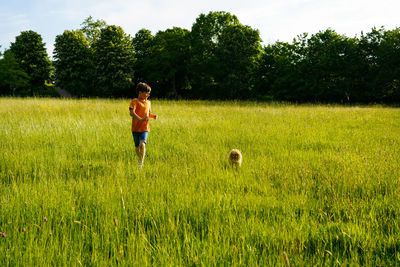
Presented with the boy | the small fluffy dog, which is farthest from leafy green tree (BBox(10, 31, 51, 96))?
the small fluffy dog

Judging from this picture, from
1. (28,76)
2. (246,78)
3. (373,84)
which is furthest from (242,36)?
(28,76)

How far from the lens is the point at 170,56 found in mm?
38781

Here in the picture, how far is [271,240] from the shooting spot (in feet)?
6.83

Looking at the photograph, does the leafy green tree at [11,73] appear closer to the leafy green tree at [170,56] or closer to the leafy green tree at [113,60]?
the leafy green tree at [113,60]

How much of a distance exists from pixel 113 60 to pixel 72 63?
29.7 ft

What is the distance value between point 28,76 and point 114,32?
18.5 meters

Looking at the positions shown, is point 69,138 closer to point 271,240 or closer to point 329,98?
point 271,240

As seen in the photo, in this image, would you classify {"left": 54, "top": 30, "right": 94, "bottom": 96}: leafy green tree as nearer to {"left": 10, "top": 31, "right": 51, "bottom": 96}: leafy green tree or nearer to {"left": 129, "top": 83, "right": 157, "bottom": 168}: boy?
{"left": 10, "top": 31, "right": 51, "bottom": 96}: leafy green tree

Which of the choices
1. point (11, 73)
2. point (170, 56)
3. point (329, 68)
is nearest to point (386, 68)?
point (329, 68)

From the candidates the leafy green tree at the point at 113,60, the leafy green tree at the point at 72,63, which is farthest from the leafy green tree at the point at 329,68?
the leafy green tree at the point at 72,63

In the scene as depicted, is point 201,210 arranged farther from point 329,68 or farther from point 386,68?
point 386,68

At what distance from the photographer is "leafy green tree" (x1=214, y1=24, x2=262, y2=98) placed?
34.0m

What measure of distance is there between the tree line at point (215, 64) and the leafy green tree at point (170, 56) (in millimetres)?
163

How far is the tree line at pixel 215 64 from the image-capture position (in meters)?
Answer: 31.6
